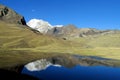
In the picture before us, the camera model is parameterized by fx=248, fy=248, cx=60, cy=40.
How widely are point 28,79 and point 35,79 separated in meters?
2.23

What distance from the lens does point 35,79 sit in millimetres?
55906

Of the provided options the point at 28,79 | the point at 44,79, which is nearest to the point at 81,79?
the point at 44,79

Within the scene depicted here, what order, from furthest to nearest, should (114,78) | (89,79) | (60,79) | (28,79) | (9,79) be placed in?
(114,78) → (89,79) → (60,79) → (28,79) → (9,79)

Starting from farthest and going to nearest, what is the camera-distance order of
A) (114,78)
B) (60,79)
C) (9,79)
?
(114,78) < (60,79) < (9,79)

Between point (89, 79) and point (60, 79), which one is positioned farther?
point (89, 79)

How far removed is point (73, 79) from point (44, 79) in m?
7.56

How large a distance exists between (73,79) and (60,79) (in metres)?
3.75

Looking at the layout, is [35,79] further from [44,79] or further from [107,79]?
[107,79]

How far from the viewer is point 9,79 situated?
5044 cm

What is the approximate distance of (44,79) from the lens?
56.4 meters

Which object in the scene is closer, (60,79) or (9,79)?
(9,79)

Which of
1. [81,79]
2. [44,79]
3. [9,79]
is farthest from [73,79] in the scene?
[9,79]

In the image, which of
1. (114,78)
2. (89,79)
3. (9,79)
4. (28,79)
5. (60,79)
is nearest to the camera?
(9,79)

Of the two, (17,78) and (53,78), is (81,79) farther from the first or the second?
(17,78)
